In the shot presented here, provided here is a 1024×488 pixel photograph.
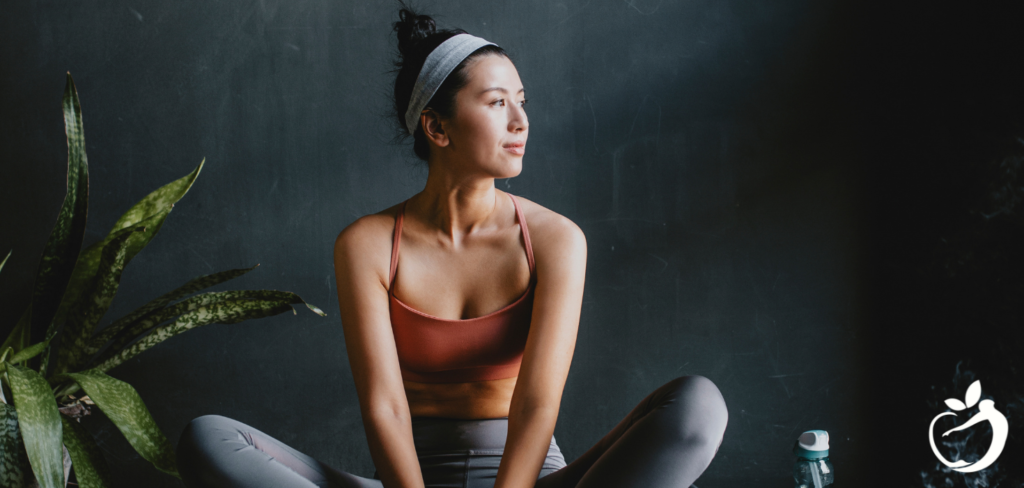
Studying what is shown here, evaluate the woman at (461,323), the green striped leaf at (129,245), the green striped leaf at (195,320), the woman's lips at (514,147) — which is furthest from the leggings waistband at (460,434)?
the green striped leaf at (129,245)

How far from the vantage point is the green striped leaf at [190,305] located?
114 cm

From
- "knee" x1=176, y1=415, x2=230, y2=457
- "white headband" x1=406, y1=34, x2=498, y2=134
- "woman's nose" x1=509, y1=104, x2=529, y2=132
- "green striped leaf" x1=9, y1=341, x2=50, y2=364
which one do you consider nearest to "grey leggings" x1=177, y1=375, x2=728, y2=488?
"knee" x1=176, y1=415, x2=230, y2=457

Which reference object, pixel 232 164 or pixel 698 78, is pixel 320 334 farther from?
pixel 698 78

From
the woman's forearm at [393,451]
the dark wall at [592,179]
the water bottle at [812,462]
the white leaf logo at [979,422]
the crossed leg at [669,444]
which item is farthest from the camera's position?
the dark wall at [592,179]

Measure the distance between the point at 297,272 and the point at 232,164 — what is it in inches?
11.1

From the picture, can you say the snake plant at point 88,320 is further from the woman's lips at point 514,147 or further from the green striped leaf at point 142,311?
the woman's lips at point 514,147

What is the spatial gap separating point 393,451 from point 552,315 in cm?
31

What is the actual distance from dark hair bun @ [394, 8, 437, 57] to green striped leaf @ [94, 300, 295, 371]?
513 mm

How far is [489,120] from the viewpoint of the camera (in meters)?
1.05

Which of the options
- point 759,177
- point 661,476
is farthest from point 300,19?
point 661,476

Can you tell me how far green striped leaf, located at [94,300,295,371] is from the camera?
1129 millimetres

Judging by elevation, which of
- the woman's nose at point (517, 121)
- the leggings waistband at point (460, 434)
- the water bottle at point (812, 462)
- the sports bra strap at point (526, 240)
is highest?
the woman's nose at point (517, 121)

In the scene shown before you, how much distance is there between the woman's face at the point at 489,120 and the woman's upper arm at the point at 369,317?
0.74ft

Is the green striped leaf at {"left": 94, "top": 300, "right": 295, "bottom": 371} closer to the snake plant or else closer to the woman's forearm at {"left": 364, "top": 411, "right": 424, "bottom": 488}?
the snake plant
